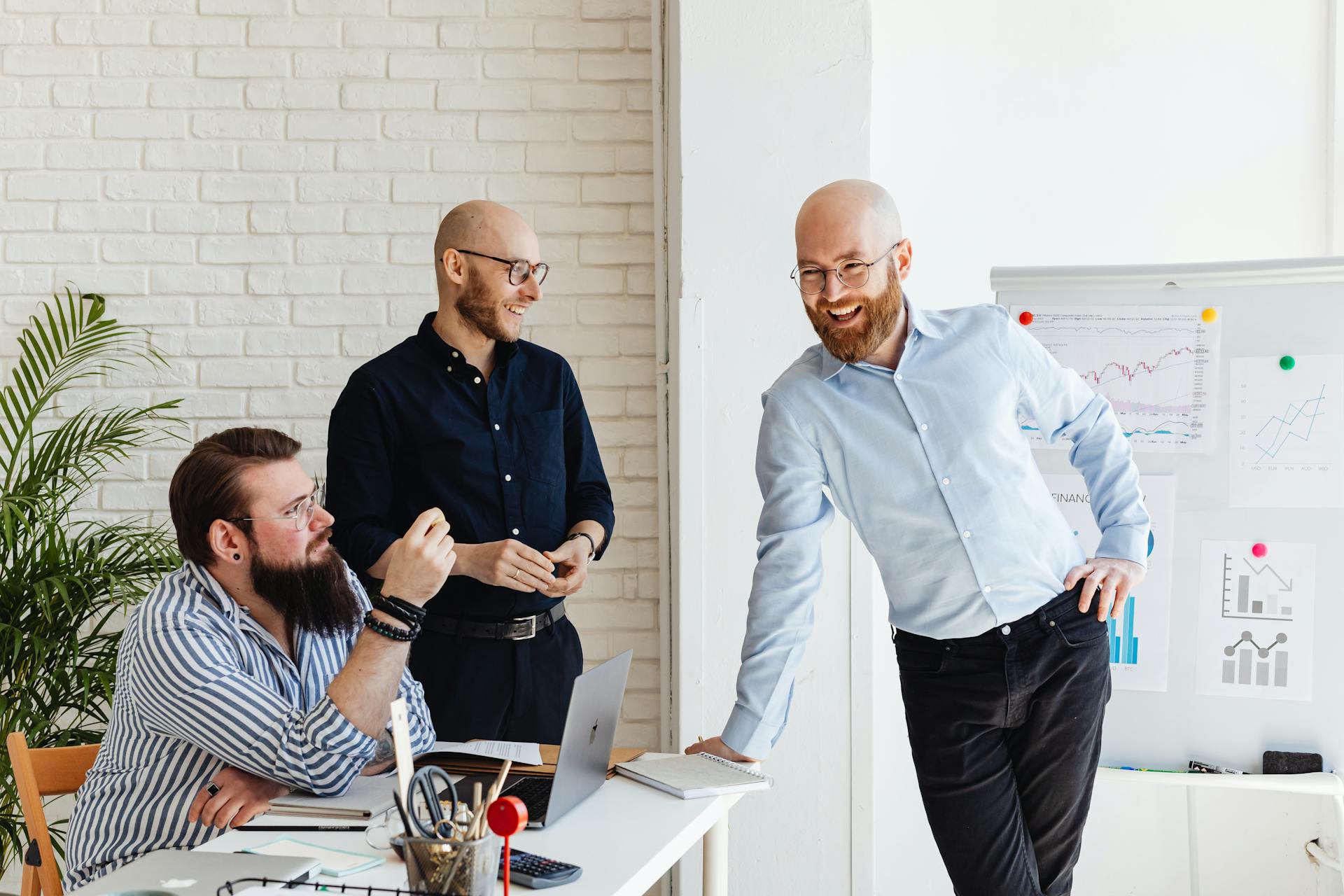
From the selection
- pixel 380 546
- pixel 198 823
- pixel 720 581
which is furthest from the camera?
pixel 720 581

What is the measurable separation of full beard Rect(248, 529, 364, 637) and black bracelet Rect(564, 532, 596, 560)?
0.64 metres

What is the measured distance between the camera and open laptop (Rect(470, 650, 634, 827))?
5.10 ft

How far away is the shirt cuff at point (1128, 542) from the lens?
213 cm

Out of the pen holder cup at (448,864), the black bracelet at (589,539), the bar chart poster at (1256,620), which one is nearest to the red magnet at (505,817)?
the pen holder cup at (448,864)

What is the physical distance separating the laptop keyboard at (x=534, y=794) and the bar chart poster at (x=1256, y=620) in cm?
171

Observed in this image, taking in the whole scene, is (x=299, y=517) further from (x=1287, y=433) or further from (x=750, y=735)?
(x=1287, y=433)

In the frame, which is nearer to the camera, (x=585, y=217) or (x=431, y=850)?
(x=431, y=850)

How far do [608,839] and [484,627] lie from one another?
0.94 metres

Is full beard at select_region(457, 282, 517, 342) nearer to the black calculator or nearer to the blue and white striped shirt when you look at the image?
the blue and white striped shirt

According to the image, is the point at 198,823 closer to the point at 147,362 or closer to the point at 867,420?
the point at 867,420

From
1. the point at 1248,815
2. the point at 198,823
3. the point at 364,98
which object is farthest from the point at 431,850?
the point at 1248,815

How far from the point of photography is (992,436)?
2.04m

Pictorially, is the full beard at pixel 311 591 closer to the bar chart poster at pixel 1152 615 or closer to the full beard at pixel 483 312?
the full beard at pixel 483 312

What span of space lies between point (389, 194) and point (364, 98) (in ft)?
0.93
